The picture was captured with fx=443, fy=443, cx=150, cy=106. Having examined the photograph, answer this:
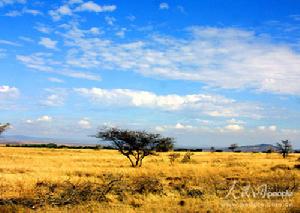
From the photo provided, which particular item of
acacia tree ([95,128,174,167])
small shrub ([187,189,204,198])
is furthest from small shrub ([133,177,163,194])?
acacia tree ([95,128,174,167])

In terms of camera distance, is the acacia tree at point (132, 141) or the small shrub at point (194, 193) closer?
the small shrub at point (194, 193)

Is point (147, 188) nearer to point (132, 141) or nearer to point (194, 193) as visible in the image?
point (194, 193)

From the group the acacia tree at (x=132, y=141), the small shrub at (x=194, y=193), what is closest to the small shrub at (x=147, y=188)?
the small shrub at (x=194, y=193)

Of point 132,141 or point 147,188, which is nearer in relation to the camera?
point 147,188

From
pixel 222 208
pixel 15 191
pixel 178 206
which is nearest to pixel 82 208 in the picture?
pixel 178 206

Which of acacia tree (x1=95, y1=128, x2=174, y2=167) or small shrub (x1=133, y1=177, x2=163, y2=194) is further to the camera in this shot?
acacia tree (x1=95, y1=128, x2=174, y2=167)

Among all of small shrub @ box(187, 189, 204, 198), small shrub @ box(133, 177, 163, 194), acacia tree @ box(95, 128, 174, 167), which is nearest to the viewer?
small shrub @ box(187, 189, 204, 198)

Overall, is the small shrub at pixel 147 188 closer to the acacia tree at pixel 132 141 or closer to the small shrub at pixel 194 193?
Answer: the small shrub at pixel 194 193

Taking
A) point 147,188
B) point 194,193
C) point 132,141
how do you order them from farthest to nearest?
1. point 132,141
2. point 147,188
3. point 194,193

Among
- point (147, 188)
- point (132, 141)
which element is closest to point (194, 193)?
point (147, 188)

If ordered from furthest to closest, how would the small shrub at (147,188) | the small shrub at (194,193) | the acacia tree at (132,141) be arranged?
the acacia tree at (132,141) < the small shrub at (147,188) < the small shrub at (194,193)

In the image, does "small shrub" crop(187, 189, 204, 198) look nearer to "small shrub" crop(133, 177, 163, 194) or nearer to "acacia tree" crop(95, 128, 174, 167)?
"small shrub" crop(133, 177, 163, 194)

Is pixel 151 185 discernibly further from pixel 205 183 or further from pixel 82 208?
pixel 82 208

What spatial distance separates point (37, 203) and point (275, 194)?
31.4ft
